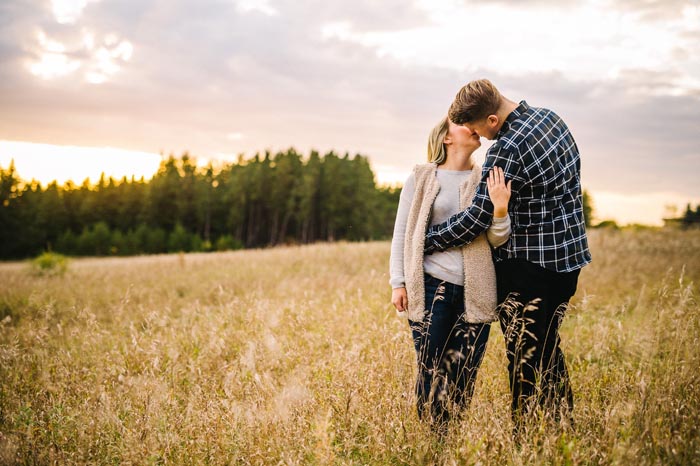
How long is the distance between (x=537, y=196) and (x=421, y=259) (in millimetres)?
834

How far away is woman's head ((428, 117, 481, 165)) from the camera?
291cm

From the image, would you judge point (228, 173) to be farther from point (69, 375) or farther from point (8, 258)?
point (69, 375)

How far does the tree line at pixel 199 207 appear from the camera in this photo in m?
49.2

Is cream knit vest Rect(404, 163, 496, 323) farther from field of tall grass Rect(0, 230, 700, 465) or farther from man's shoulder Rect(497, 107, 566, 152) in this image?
field of tall grass Rect(0, 230, 700, 465)

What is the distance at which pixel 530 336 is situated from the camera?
2850 mm

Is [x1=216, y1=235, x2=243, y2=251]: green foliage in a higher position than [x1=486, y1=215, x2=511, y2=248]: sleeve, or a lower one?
lower

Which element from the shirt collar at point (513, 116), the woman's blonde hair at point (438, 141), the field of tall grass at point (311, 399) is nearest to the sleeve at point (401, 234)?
the woman's blonde hair at point (438, 141)

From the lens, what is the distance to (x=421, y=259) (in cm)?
294

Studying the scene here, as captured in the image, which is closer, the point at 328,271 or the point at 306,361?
the point at 306,361

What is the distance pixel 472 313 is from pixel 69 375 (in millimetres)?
3873

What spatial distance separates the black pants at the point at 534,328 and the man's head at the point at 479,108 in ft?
2.94

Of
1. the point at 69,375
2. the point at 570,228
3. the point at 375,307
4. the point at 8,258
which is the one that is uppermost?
the point at 570,228

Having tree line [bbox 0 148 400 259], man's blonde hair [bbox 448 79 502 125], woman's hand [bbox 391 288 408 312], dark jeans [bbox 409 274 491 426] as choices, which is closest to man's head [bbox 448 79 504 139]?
man's blonde hair [bbox 448 79 502 125]

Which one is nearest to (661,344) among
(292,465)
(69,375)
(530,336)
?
(530,336)
